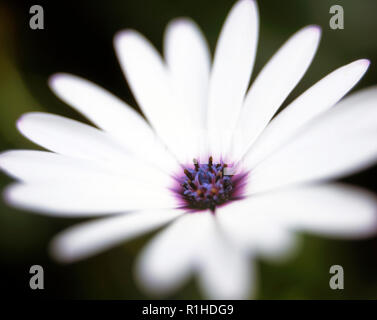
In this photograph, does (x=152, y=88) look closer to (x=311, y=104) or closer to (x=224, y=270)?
(x=311, y=104)

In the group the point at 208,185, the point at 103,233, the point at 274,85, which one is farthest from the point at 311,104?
the point at 103,233

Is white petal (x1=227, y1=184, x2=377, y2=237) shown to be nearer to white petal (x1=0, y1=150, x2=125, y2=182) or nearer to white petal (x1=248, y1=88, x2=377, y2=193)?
white petal (x1=248, y1=88, x2=377, y2=193)

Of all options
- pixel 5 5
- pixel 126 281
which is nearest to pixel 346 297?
pixel 126 281

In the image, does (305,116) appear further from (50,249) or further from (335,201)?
(50,249)

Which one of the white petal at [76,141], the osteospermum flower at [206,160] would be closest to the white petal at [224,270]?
the osteospermum flower at [206,160]

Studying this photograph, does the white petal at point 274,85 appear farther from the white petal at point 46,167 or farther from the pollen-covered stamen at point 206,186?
the white petal at point 46,167

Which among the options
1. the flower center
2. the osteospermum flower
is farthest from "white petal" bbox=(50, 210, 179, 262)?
the flower center
